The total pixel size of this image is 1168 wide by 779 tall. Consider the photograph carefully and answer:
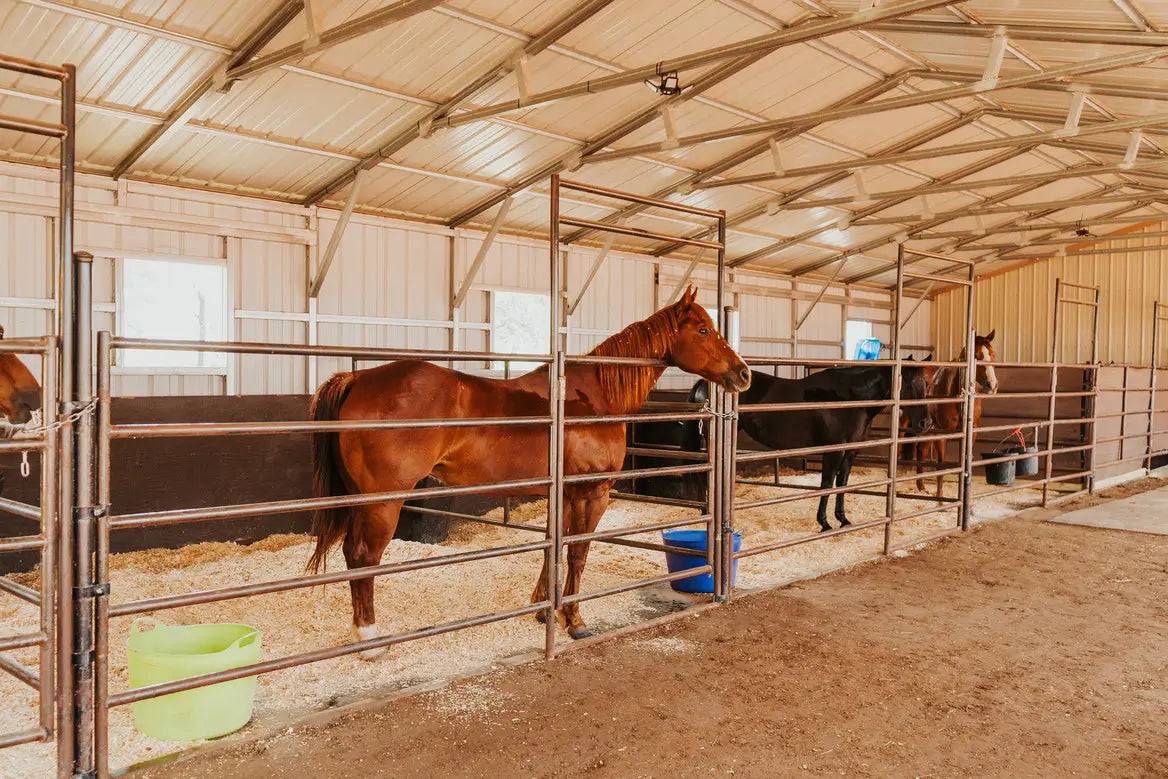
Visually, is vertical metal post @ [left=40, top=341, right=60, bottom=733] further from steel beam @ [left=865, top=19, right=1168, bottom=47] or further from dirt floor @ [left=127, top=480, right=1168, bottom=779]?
steel beam @ [left=865, top=19, right=1168, bottom=47]

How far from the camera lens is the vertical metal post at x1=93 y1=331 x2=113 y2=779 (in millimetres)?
2023

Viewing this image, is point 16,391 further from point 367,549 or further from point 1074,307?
point 1074,307

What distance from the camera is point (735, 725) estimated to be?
A: 101 inches

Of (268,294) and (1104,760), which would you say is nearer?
(1104,760)

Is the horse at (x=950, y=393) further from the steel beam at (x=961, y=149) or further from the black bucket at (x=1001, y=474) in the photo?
the steel beam at (x=961, y=149)

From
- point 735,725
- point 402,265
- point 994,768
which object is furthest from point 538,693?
point 402,265

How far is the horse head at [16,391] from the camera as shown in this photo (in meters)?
4.05

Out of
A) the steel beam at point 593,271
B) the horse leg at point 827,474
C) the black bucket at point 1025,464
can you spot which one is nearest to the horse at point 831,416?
the horse leg at point 827,474

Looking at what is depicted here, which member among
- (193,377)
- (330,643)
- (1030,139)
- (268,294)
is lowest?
(330,643)

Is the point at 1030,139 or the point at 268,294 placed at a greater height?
the point at 1030,139

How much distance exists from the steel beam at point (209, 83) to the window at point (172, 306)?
0.84 m

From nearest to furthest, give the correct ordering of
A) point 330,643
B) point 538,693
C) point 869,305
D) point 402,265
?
point 538,693, point 330,643, point 402,265, point 869,305

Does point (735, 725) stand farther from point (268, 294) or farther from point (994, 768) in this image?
point (268, 294)

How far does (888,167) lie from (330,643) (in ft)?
30.3
